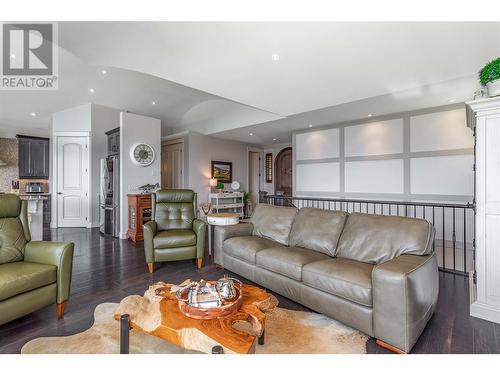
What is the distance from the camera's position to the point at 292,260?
7.78 feet

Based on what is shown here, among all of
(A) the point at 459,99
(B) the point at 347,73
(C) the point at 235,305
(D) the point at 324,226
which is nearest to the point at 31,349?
(C) the point at 235,305

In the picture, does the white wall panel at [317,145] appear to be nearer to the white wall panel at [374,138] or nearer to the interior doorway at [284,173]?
the white wall panel at [374,138]

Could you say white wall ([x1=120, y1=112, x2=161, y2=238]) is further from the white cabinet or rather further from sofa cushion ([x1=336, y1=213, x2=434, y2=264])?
the white cabinet

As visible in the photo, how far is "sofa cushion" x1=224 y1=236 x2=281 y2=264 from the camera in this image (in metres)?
2.81

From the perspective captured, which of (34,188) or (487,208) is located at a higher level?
(34,188)

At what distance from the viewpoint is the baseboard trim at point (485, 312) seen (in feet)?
6.75

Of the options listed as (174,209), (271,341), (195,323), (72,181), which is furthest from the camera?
(72,181)

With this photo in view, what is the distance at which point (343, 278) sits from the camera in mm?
1955

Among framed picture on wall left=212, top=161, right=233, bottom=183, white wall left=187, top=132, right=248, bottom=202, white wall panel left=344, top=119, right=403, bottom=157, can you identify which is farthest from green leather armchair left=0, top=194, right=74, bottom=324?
framed picture on wall left=212, top=161, right=233, bottom=183

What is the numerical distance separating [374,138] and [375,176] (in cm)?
84

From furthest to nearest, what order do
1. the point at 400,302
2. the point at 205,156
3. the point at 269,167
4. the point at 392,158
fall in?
1. the point at 269,167
2. the point at 205,156
3. the point at 392,158
4. the point at 400,302

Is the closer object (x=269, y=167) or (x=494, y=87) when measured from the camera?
(x=494, y=87)

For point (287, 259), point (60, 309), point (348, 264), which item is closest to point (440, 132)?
point (348, 264)

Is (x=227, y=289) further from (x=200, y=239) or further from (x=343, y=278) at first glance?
Answer: (x=200, y=239)
